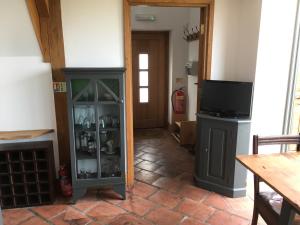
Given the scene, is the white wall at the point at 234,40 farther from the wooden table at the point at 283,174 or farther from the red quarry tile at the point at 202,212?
the red quarry tile at the point at 202,212

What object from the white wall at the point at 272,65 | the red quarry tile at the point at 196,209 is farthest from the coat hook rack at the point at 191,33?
the red quarry tile at the point at 196,209

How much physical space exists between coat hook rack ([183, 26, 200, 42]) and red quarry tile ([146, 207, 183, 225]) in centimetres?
284

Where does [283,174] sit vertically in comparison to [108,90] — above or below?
below

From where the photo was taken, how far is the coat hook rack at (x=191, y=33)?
13.9 ft

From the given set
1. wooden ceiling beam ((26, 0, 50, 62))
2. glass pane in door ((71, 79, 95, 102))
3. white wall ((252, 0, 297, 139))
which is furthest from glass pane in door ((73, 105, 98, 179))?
white wall ((252, 0, 297, 139))

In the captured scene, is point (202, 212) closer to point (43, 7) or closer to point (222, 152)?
point (222, 152)

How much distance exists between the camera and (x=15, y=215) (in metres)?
2.44

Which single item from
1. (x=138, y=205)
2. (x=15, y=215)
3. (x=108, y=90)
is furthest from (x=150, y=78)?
(x=15, y=215)

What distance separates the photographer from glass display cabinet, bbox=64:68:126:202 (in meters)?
2.45

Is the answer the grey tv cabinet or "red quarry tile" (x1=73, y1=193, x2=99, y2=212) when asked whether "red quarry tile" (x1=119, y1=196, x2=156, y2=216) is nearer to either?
"red quarry tile" (x1=73, y1=193, x2=99, y2=212)

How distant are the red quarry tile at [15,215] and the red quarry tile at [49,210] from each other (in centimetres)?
8

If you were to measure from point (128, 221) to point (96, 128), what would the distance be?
94 centimetres

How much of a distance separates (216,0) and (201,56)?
2.01ft

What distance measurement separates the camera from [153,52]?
5039 millimetres
